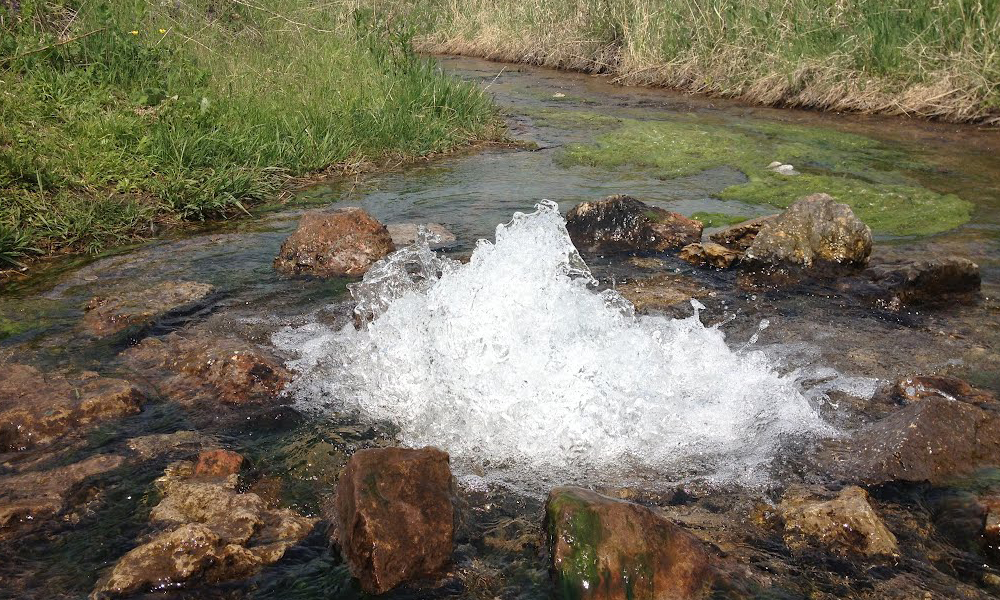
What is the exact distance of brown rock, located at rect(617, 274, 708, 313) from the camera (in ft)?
15.2

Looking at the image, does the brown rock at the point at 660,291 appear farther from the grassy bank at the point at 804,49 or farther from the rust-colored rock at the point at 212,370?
the grassy bank at the point at 804,49

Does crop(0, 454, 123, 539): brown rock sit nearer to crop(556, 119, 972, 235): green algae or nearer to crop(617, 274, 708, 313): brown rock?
crop(617, 274, 708, 313): brown rock

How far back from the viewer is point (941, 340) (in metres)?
4.14

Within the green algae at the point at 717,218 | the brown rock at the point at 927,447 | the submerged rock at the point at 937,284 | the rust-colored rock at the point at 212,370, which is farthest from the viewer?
the green algae at the point at 717,218

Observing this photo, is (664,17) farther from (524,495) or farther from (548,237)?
(524,495)

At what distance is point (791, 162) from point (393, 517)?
6553 millimetres

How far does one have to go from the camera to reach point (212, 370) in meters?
3.76

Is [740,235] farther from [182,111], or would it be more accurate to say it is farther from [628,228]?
[182,111]

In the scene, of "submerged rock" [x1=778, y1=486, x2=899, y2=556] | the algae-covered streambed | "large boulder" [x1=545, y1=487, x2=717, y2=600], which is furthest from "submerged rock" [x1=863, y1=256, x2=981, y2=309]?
"large boulder" [x1=545, y1=487, x2=717, y2=600]

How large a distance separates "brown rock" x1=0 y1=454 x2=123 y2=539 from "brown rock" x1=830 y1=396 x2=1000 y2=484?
271cm

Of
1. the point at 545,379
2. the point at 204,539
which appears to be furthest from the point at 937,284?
the point at 204,539

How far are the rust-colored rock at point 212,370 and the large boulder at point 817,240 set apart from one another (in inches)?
116

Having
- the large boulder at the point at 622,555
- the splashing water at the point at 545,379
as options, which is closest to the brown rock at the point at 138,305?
the splashing water at the point at 545,379

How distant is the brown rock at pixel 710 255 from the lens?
522 centimetres
